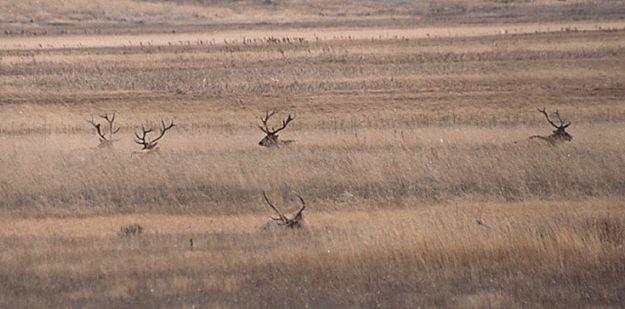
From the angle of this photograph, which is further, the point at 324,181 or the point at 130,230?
the point at 324,181

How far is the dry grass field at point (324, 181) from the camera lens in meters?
11.5

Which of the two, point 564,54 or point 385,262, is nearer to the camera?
point 385,262

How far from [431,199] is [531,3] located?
248 feet

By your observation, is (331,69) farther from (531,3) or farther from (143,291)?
(531,3)

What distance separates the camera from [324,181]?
18.8 meters

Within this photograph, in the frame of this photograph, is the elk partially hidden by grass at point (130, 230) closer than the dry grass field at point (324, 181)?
No

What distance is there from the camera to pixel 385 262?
12305mm

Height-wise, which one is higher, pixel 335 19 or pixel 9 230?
pixel 9 230

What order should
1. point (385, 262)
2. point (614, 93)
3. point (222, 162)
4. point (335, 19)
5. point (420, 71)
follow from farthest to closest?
1. point (335, 19)
2. point (420, 71)
3. point (614, 93)
4. point (222, 162)
5. point (385, 262)

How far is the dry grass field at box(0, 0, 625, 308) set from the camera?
11508 mm

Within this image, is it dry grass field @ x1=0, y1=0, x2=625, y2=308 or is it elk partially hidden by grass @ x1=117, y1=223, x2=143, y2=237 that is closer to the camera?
A: dry grass field @ x1=0, y1=0, x2=625, y2=308

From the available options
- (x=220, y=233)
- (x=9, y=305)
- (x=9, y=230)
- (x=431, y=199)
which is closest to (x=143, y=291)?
(x=9, y=305)

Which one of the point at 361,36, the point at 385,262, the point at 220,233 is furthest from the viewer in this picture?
the point at 361,36

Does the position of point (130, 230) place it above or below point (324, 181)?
Answer: above
